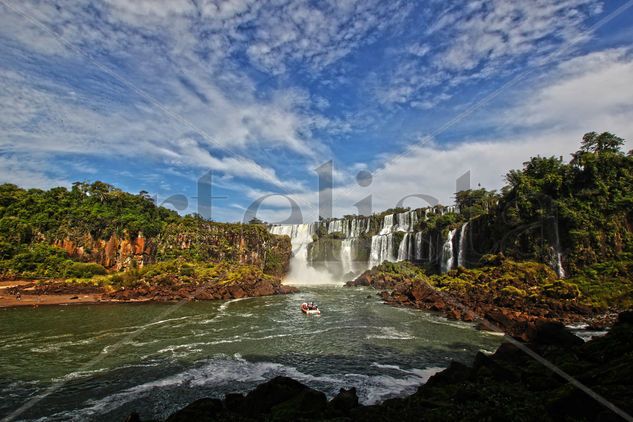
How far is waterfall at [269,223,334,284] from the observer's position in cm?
Answer: 7825

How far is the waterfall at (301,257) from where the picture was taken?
257 ft

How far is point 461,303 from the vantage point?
3469 centimetres

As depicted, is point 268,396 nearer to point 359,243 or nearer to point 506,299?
point 506,299

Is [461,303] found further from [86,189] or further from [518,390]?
[86,189]

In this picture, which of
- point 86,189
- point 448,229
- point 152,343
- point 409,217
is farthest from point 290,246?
point 152,343

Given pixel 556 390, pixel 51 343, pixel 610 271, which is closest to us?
pixel 556 390

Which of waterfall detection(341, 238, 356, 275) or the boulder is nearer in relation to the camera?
the boulder

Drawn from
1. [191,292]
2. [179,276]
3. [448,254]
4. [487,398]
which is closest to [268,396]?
[487,398]

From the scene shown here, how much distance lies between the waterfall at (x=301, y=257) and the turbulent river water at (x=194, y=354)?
146 ft

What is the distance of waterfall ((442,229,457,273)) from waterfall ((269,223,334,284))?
26.5 m

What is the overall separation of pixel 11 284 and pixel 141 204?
86.2 ft

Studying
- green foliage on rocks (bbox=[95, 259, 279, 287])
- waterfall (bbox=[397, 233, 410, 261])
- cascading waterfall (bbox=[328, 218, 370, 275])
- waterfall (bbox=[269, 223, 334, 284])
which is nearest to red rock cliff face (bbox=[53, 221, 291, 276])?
waterfall (bbox=[269, 223, 334, 284])

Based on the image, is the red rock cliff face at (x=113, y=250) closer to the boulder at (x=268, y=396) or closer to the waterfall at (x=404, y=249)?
the waterfall at (x=404, y=249)

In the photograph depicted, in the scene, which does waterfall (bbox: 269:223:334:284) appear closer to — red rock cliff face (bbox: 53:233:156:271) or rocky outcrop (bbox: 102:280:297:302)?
rocky outcrop (bbox: 102:280:297:302)
